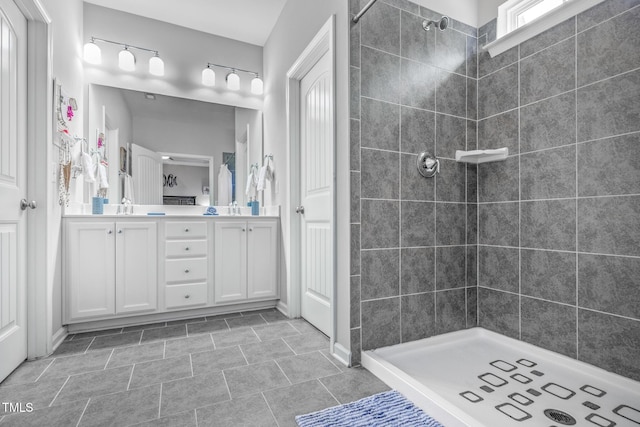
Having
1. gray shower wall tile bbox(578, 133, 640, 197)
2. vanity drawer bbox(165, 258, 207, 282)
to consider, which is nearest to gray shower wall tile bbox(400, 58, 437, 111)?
gray shower wall tile bbox(578, 133, 640, 197)

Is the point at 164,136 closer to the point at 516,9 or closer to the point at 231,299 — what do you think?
the point at 231,299

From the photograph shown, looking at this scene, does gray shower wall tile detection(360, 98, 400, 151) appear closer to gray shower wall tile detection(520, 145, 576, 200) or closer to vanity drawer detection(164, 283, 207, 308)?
gray shower wall tile detection(520, 145, 576, 200)

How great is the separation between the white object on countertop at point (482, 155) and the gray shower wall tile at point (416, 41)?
2.07ft

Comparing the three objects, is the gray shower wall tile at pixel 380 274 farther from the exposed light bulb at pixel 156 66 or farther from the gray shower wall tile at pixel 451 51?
the exposed light bulb at pixel 156 66

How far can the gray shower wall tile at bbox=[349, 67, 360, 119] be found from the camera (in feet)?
5.97

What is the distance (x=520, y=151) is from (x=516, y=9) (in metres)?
0.97

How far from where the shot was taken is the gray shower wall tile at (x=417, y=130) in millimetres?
1984

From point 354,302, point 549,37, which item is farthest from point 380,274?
point 549,37

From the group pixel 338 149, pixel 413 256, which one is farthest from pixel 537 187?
pixel 338 149

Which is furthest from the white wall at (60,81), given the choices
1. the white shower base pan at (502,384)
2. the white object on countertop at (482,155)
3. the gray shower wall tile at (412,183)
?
the white object on countertop at (482,155)

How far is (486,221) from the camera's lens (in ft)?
7.27

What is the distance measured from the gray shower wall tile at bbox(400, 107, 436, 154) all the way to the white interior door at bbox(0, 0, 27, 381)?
2129 mm

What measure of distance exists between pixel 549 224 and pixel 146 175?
317cm

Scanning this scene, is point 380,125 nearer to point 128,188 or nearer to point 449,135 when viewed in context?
point 449,135
